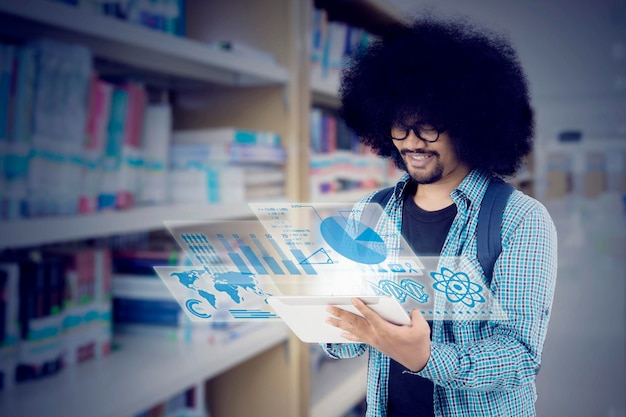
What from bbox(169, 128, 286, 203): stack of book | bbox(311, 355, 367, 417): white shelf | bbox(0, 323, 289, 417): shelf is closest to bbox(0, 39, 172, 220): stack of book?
bbox(169, 128, 286, 203): stack of book

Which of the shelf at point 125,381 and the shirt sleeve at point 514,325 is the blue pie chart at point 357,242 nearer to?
the shirt sleeve at point 514,325

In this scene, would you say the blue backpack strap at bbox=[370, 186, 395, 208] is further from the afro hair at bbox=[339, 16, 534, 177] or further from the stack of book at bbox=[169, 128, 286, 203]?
the stack of book at bbox=[169, 128, 286, 203]

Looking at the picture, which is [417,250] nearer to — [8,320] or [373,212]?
[373,212]

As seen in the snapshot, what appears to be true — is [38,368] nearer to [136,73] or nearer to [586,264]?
[136,73]

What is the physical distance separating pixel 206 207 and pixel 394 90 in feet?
2.07

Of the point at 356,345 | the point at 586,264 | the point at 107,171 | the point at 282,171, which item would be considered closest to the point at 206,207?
the point at 107,171

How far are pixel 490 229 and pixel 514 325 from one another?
105mm

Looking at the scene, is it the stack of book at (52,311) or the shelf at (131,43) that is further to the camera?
the stack of book at (52,311)

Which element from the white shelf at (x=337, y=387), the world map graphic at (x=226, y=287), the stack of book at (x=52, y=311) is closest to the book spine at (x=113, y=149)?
the stack of book at (x=52, y=311)

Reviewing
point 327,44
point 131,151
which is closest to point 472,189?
point 131,151

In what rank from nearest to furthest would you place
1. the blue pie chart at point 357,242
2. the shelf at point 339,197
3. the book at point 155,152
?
the blue pie chart at point 357,242, the book at point 155,152, the shelf at point 339,197

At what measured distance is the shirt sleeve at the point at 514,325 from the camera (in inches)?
20.6

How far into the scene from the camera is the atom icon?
0.54 meters

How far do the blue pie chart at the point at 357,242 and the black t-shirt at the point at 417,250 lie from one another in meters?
0.04
